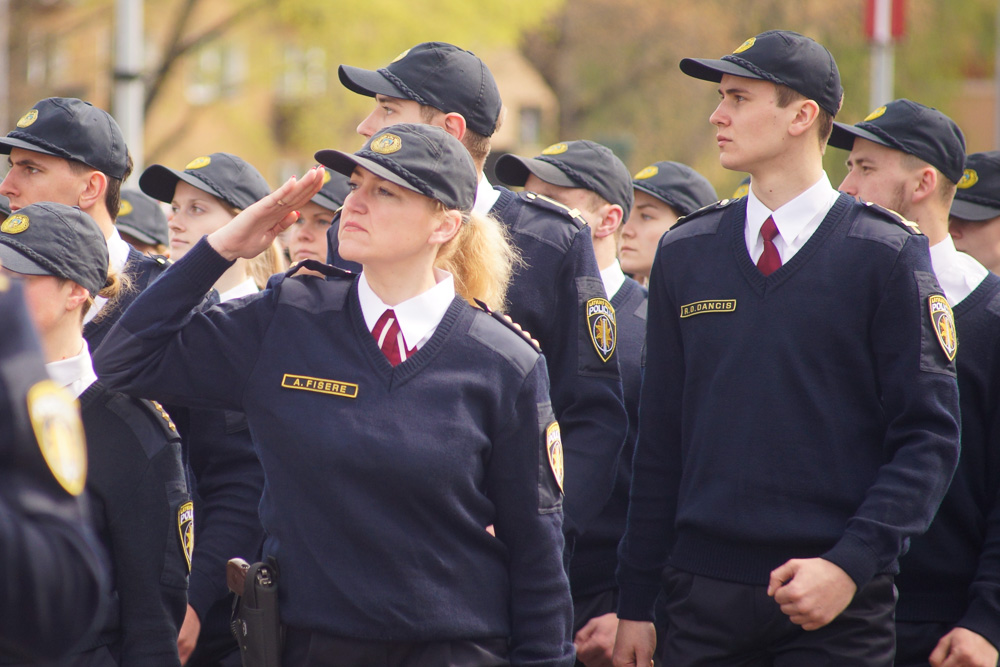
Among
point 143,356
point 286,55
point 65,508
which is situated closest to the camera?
point 65,508

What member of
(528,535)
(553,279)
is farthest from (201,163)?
(528,535)

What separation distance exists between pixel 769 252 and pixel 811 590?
971mm

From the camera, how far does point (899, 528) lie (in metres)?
3.19

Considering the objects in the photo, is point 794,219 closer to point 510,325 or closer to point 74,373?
point 510,325

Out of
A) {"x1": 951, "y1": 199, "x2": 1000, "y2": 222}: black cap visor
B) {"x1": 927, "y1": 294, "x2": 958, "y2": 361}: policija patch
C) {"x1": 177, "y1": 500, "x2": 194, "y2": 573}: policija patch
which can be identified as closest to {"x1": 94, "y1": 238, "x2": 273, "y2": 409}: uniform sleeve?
{"x1": 177, "y1": 500, "x2": 194, "y2": 573}: policija patch

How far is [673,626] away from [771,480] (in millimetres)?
556

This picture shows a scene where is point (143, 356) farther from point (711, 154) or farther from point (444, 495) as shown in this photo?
point (711, 154)

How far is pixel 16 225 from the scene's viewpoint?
3.23 metres

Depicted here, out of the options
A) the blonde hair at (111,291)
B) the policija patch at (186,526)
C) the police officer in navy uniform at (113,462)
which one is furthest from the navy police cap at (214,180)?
the policija patch at (186,526)

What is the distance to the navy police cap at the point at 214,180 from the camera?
509cm

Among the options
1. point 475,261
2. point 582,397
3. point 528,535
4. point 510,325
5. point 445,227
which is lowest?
point 528,535

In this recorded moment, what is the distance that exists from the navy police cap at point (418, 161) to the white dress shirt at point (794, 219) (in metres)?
0.86

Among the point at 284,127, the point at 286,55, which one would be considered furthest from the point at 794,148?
the point at 284,127

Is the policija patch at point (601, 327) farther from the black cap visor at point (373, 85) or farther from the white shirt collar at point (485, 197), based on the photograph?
the black cap visor at point (373, 85)
